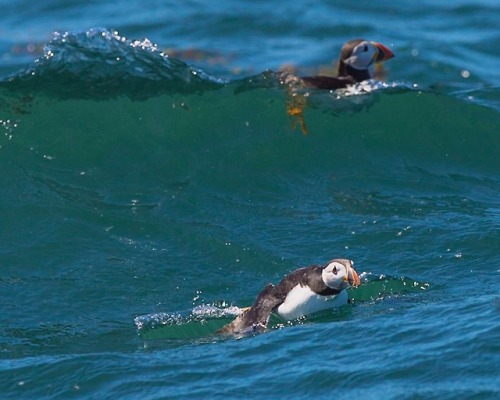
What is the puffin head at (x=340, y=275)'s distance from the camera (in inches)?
351

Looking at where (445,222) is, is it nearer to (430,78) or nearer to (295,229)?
A: (295,229)

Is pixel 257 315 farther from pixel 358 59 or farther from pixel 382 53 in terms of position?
pixel 382 53

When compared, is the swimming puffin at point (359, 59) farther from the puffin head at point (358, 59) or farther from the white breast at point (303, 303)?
the white breast at point (303, 303)

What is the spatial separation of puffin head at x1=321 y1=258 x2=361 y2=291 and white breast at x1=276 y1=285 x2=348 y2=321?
135 mm

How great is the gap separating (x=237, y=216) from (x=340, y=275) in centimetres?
282

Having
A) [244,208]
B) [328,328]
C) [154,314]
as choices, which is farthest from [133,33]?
[328,328]

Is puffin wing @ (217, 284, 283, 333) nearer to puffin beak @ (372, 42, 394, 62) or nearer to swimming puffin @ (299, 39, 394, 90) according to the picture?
swimming puffin @ (299, 39, 394, 90)

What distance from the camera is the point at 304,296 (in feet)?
29.8

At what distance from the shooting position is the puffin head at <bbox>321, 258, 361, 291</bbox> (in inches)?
351

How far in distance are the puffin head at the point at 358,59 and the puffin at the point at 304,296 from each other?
5.55m

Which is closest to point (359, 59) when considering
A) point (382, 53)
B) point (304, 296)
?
point (382, 53)

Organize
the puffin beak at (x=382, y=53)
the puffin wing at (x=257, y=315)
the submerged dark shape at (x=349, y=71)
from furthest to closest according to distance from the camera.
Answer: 1. the puffin beak at (x=382, y=53)
2. the submerged dark shape at (x=349, y=71)
3. the puffin wing at (x=257, y=315)

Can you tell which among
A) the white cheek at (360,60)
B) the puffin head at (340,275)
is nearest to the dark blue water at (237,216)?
the puffin head at (340,275)

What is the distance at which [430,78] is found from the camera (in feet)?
52.9
